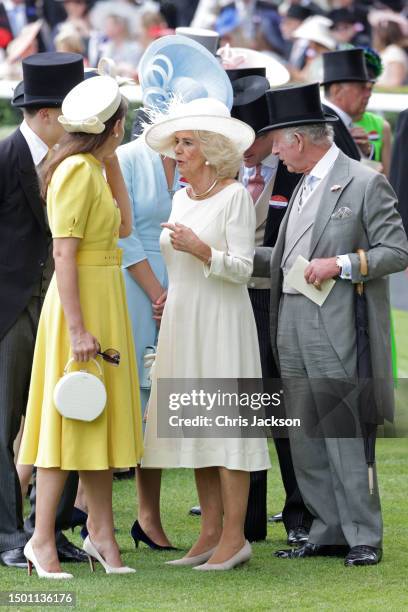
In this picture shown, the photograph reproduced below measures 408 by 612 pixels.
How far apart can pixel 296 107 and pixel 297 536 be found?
1940 millimetres

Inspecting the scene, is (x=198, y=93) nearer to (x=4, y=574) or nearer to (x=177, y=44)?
(x=177, y=44)

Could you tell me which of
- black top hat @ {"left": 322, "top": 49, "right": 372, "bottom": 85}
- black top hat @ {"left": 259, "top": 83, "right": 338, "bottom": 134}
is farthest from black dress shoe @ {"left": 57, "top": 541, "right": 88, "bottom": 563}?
black top hat @ {"left": 322, "top": 49, "right": 372, "bottom": 85}

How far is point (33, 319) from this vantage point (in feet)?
A: 19.0

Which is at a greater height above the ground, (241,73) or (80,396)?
(241,73)

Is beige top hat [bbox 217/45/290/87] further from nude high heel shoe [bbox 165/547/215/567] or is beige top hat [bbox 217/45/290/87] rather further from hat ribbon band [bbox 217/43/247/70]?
nude high heel shoe [bbox 165/547/215/567]

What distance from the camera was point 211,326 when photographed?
220 inches

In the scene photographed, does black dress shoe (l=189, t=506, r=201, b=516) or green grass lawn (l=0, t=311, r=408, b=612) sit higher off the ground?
green grass lawn (l=0, t=311, r=408, b=612)

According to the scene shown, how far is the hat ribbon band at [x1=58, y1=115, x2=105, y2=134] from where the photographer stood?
17.4ft

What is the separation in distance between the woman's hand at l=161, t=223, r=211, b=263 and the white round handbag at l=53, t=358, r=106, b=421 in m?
0.63

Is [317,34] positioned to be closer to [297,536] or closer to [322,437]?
[297,536]

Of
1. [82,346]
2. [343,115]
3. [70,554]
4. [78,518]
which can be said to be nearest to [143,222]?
[82,346]

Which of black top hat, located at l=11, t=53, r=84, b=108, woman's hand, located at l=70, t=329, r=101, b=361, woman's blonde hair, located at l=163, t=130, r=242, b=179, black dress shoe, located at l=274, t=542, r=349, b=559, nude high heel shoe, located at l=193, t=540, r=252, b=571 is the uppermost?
black top hat, located at l=11, t=53, r=84, b=108

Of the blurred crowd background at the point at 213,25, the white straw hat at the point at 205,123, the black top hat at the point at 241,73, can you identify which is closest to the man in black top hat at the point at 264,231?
the black top hat at the point at 241,73

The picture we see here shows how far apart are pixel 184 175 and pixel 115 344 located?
0.77m
